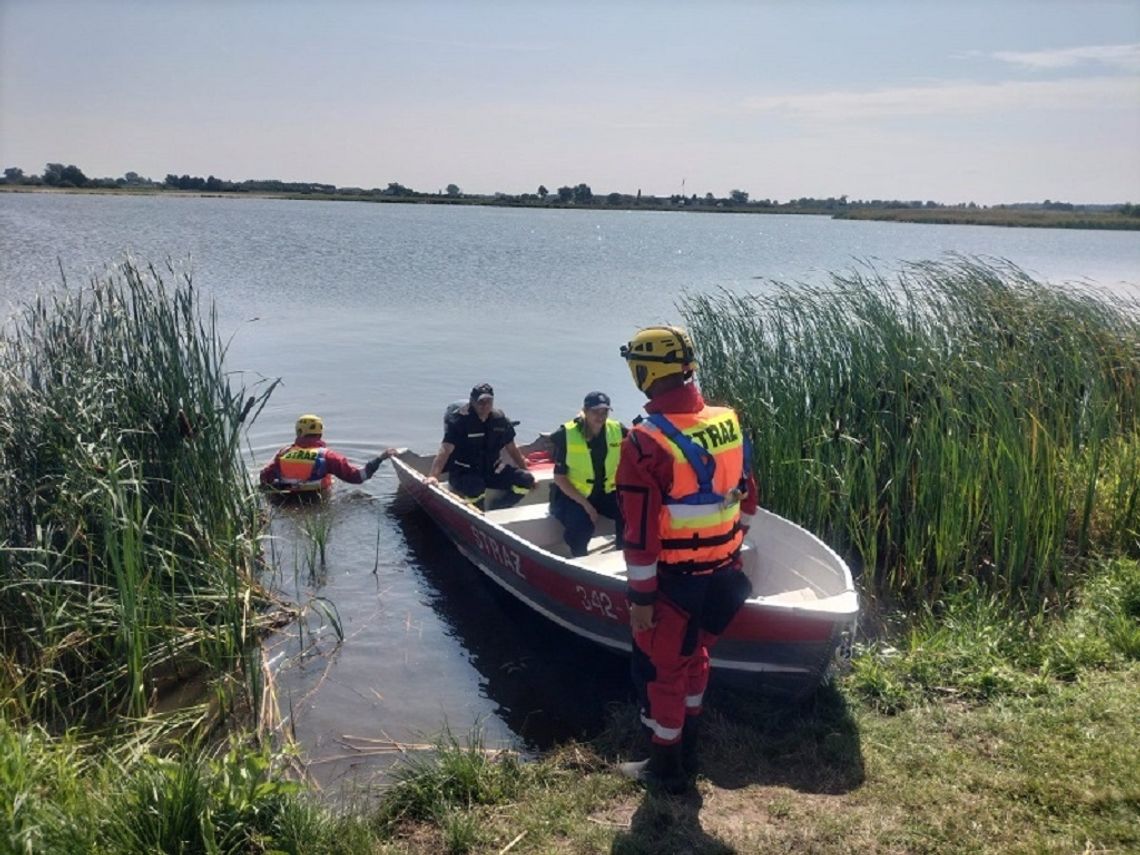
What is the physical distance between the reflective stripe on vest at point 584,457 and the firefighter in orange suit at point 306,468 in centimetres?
316

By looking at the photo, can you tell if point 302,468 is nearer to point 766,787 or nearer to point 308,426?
point 308,426

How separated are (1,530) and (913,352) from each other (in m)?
7.10

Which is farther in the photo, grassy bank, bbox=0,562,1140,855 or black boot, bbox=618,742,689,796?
black boot, bbox=618,742,689,796

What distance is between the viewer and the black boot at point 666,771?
14.8 feet

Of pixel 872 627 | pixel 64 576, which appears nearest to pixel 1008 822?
pixel 872 627

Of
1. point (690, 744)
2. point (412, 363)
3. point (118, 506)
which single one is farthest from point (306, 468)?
point (412, 363)

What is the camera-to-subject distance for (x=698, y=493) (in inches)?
172

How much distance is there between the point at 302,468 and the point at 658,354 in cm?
696

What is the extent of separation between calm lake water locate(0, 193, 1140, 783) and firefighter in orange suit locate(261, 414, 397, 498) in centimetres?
41

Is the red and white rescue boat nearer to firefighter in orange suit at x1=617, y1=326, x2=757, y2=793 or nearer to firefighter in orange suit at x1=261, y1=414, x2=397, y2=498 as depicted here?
firefighter in orange suit at x1=617, y1=326, x2=757, y2=793

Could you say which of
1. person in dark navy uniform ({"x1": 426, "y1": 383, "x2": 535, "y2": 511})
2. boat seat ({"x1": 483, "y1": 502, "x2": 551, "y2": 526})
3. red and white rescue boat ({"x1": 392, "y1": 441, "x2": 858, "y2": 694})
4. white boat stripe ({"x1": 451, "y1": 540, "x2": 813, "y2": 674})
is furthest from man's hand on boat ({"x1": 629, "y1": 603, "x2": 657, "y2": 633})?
person in dark navy uniform ({"x1": 426, "y1": 383, "x2": 535, "y2": 511})

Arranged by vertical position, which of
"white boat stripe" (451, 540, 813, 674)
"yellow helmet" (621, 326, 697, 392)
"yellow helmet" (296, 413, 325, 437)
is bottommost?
"white boat stripe" (451, 540, 813, 674)

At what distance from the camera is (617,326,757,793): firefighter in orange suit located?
4266 mm

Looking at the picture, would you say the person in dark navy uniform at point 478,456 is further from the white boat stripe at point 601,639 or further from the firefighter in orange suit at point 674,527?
the firefighter in orange suit at point 674,527
